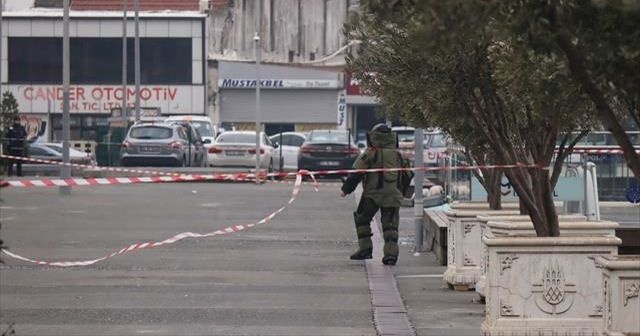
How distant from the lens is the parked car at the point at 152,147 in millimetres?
39966

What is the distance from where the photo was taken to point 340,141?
130 feet

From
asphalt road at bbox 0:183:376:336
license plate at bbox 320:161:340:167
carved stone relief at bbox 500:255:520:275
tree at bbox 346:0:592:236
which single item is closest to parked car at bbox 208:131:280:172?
license plate at bbox 320:161:340:167

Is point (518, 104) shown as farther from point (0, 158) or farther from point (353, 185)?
point (353, 185)

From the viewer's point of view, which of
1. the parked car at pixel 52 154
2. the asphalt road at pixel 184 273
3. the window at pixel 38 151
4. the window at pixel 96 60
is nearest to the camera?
the asphalt road at pixel 184 273

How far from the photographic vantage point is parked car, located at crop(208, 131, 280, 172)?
40094mm

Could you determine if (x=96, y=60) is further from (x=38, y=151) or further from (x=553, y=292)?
(x=553, y=292)

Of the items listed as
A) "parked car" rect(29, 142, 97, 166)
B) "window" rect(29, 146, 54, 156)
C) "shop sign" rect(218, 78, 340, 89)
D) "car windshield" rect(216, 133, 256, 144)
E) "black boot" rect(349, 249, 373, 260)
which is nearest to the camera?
"black boot" rect(349, 249, 373, 260)

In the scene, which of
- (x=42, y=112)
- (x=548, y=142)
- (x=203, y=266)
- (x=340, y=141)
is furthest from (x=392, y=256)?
(x=42, y=112)

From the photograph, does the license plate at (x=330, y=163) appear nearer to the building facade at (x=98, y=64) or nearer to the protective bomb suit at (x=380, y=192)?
the protective bomb suit at (x=380, y=192)

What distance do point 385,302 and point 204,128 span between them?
38.3 m

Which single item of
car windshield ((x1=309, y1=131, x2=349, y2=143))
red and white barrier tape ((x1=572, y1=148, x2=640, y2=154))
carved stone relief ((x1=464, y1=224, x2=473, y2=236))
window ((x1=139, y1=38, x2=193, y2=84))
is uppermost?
window ((x1=139, y1=38, x2=193, y2=84))

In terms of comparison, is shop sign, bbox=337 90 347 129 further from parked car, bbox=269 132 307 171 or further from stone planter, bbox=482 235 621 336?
stone planter, bbox=482 235 621 336

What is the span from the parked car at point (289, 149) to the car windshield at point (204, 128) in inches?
182

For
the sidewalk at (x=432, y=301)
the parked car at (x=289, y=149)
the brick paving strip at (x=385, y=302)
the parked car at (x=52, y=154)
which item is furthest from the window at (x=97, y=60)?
→ the brick paving strip at (x=385, y=302)
